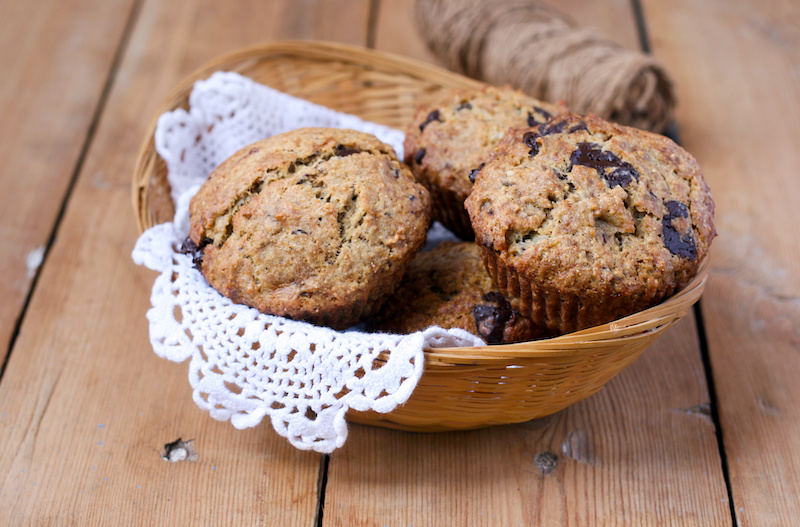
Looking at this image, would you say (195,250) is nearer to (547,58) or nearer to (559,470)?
(559,470)

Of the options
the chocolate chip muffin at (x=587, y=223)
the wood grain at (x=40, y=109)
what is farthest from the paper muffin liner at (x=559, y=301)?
the wood grain at (x=40, y=109)

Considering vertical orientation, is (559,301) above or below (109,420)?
above

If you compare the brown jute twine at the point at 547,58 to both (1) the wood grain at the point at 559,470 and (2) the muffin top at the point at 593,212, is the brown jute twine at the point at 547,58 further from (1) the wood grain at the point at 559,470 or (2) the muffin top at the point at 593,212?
(1) the wood grain at the point at 559,470

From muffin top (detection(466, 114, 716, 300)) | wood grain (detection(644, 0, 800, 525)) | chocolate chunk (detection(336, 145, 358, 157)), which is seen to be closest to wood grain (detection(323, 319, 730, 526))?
wood grain (detection(644, 0, 800, 525))

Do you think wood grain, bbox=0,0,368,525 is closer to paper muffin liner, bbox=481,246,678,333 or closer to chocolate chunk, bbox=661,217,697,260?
paper muffin liner, bbox=481,246,678,333

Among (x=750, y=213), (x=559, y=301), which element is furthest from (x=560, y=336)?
(x=750, y=213)

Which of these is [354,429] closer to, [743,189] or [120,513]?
[120,513]

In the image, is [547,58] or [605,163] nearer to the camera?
[605,163]

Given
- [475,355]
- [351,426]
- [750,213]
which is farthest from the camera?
[750,213]
